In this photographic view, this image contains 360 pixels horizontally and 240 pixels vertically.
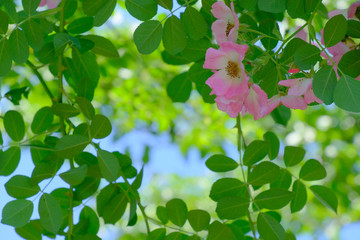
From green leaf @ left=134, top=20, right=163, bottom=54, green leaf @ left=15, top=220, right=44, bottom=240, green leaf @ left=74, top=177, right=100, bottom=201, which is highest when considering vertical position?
green leaf @ left=134, top=20, right=163, bottom=54

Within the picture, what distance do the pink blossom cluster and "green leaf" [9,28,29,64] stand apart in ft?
0.95

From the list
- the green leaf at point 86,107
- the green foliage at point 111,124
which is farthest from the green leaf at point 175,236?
the green leaf at point 86,107

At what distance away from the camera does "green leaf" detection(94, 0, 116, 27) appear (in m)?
0.75

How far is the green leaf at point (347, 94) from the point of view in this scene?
0.58 m

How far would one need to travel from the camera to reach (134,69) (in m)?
2.01

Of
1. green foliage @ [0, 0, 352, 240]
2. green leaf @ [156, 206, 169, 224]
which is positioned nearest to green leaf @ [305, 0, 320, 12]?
green foliage @ [0, 0, 352, 240]

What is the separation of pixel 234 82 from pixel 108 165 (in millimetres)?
227

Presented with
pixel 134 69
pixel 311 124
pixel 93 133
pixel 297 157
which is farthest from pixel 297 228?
pixel 93 133

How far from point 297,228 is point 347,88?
2822mm

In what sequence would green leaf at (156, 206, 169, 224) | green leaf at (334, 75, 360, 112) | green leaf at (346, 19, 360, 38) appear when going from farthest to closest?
1. green leaf at (156, 206, 169, 224)
2. green leaf at (346, 19, 360, 38)
3. green leaf at (334, 75, 360, 112)

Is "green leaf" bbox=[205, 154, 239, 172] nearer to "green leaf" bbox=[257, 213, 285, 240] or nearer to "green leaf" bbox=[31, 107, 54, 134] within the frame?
"green leaf" bbox=[257, 213, 285, 240]

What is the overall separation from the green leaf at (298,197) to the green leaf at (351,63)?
29 cm

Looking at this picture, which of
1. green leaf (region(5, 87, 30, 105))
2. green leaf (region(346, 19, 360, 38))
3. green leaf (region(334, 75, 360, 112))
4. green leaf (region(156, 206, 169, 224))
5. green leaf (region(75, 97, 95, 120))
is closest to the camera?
green leaf (region(334, 75, 360, 112))

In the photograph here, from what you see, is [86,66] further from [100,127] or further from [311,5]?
[311,5]
